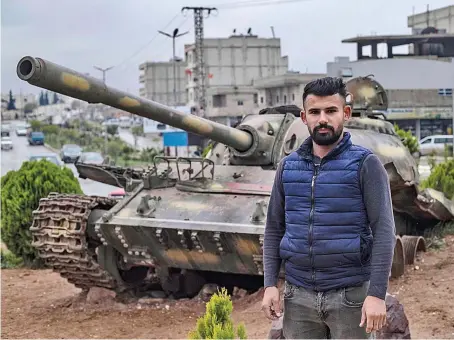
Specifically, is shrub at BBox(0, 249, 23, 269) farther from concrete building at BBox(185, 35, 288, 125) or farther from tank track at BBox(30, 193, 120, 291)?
concrete building at BBox(185, 35, 288, 125)

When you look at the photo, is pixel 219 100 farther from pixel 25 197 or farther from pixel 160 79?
pixel 25 197

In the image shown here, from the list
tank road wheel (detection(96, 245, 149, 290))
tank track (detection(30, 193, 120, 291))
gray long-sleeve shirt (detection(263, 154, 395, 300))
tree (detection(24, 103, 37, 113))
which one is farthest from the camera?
tree (detection(24, 103, 37, 113))

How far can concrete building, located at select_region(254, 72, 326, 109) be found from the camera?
47531 mm

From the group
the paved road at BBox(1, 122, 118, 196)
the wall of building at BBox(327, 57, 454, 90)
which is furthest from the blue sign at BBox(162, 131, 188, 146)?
the wall of building at BBox(327, 57, 454, 90)

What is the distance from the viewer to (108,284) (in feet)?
35.3

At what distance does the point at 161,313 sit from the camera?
10156 millimetres

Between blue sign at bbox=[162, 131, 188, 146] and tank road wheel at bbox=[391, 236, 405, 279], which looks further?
blue sign at bbox=[162, 131, 188, 146]

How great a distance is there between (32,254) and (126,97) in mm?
7373

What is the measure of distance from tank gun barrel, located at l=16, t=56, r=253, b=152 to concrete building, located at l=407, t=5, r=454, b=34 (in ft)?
170

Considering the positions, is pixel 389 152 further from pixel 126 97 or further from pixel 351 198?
pixel 351 198

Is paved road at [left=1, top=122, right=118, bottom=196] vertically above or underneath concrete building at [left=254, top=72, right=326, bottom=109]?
underneath

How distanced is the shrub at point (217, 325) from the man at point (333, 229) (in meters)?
0.42

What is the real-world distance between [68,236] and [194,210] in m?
1.56

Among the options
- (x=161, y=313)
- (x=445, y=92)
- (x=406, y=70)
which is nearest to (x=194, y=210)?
(x=161, y=313)
